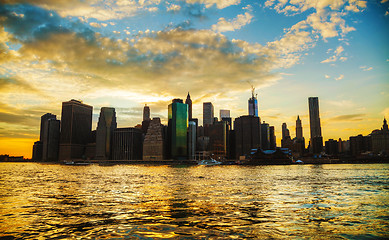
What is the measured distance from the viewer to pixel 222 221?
28.5 metres

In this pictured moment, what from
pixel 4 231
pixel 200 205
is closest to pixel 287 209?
pixel 200 205

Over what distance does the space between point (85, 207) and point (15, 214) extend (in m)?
8.03

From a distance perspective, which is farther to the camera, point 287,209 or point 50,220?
point 287,209

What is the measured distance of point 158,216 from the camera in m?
31.2

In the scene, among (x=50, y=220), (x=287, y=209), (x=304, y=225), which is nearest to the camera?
(x=304, y=225)

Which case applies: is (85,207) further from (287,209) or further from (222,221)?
(287,209)

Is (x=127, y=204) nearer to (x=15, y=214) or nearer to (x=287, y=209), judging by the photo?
(x=15, y=214)

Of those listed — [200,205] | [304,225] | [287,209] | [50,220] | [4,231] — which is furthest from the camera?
[200,205]

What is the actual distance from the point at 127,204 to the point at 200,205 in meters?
10.6

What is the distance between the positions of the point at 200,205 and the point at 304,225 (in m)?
15.2

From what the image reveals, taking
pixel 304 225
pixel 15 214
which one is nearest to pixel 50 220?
pixel 15 214

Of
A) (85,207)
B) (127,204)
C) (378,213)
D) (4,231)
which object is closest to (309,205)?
(378,213)

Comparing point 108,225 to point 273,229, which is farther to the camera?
point 108,225

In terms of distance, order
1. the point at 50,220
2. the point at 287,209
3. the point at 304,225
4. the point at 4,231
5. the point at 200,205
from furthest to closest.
A: the point at 200,205
the point at 287,209
the point at 50,220
the point at 304,225
the point at 4,231
